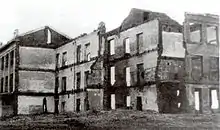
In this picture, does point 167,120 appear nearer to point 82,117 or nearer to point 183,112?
point 183,112

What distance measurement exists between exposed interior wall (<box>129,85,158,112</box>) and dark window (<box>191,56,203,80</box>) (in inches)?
43.7

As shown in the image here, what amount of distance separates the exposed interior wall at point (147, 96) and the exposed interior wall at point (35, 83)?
1961 millimetres

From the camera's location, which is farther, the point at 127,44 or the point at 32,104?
the point at 127,44

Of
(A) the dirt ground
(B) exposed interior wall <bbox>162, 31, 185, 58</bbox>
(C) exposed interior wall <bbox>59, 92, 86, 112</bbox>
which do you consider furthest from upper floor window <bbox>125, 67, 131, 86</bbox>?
(A) the dirt ground

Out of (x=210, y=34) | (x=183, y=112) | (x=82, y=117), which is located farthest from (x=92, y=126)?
(x=210, y=34)

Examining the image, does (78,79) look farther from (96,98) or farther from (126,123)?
(126,123)

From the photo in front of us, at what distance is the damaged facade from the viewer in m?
8.15

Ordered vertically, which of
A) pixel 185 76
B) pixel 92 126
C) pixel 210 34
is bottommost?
pixel 92 126

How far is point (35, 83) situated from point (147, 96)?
2.90 metres

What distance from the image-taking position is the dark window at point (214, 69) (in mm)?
7183

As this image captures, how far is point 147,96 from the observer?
949cm

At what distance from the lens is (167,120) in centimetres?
703

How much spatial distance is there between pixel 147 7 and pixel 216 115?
217cm

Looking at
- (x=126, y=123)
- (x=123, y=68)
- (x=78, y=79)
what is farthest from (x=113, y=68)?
(x=126, y=123)
